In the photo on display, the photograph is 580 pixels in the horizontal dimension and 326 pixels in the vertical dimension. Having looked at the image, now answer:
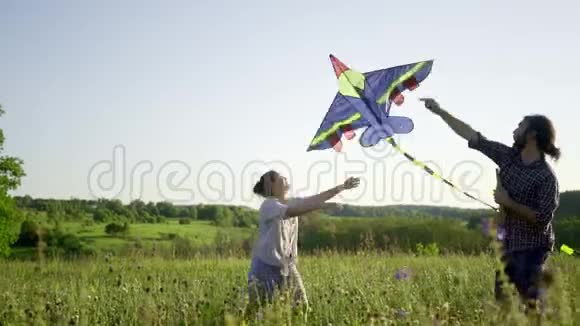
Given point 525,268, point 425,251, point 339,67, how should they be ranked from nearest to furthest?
1. point 525,268
2. point 339,67
3. point 425,251

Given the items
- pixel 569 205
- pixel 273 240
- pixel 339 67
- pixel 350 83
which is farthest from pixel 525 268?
pixel 569 205

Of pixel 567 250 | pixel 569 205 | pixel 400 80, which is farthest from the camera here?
pixel 569 205

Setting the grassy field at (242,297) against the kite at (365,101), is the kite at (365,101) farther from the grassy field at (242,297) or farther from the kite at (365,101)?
the grassy field at (242,297)

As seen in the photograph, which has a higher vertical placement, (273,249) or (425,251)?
(273,249)

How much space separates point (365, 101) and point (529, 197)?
1.66 meters

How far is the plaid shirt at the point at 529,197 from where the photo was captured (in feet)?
14.9

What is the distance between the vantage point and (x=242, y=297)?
587 cm

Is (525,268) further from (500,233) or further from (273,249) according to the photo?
(273,249)

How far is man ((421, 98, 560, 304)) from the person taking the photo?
4527 mm

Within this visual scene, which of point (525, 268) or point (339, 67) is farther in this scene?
point (339, 67)

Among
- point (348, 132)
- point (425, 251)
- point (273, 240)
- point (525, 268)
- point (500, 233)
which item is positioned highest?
point (348, 132)

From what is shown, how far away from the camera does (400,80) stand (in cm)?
566

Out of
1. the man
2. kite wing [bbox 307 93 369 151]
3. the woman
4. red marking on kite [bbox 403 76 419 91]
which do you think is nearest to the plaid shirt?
the man

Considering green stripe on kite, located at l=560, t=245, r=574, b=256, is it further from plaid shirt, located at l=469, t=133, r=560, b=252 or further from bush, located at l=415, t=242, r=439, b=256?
bush, located at l=415, t=242, r=439, b=256
